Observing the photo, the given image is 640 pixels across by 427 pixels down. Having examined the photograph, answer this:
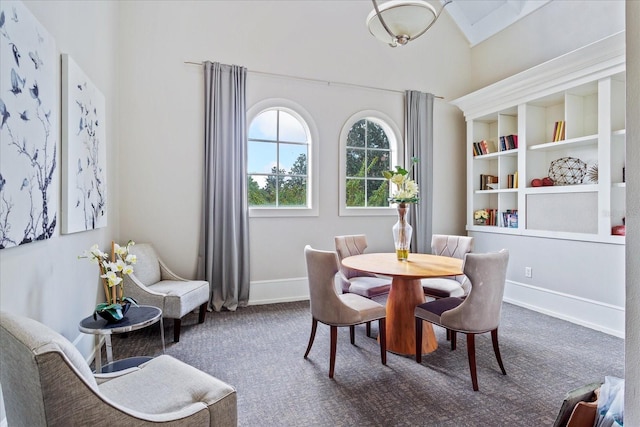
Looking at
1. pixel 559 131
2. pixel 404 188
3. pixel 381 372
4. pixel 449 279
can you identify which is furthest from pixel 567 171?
pixel 381 372

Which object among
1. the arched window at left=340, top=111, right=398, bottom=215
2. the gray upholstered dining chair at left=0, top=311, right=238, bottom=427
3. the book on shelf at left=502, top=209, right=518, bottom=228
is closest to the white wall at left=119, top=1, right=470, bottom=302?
the arched window at left=340, top=111, right=398, bottom=215

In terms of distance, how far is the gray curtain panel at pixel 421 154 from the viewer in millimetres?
4879

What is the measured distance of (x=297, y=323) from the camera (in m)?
3.55

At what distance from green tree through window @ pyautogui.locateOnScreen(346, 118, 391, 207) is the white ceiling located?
1920 mm

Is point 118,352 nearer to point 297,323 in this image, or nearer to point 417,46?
point 297,323

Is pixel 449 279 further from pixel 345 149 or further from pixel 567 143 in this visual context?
pixel 345 149

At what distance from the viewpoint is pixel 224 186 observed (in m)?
3.97

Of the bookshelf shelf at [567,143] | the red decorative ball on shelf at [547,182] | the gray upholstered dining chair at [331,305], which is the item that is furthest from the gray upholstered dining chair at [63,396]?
the red decorative ball on shelf at [547,182]

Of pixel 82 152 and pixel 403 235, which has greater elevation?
pixel 82 152

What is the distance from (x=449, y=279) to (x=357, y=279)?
93 centimetres

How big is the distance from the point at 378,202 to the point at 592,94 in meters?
2.72

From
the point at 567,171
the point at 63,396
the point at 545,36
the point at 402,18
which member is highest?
the point at 545,36

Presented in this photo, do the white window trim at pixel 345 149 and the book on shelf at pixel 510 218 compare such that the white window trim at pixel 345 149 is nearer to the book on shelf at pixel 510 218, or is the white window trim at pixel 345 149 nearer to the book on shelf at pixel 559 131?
the book on shelf at pixel 510 218

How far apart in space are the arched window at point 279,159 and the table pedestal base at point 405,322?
1.93m
